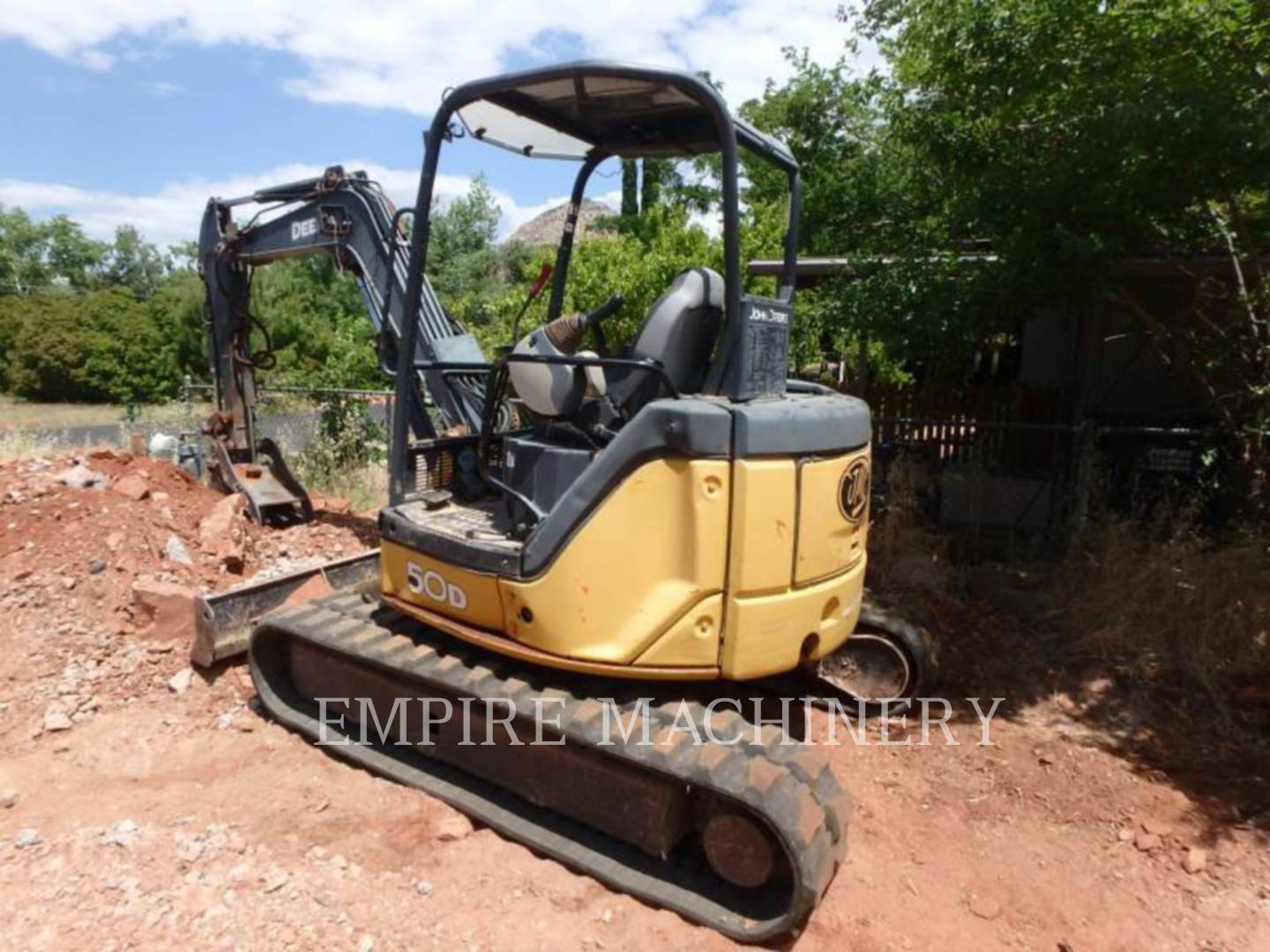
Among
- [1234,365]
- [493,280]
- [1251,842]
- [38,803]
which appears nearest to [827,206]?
[1234,365]

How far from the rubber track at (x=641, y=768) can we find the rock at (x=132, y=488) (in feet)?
9.66

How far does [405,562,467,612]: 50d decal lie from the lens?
11.5 feet

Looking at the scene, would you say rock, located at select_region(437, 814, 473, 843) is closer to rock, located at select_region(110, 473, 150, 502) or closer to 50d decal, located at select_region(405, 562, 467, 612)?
50d decal, located at select_region(405, 562, 467, 612)

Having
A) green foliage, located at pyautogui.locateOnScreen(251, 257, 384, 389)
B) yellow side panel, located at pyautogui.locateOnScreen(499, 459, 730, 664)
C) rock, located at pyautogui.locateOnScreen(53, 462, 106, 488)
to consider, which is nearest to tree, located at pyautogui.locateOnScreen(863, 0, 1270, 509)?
yellow side panel, located at pyautogui.locateOnScreen(499, 459, 730, 664)

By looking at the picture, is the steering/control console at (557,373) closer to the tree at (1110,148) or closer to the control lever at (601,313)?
the control lever at (601,313)

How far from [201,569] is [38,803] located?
2.24 m

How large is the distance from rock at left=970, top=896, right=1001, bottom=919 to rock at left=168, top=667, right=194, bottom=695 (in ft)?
12.9

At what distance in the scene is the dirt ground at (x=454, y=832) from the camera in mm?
2900

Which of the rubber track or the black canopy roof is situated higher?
the black canopy roof

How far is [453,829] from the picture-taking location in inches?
134

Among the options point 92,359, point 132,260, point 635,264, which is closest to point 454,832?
point 635,264

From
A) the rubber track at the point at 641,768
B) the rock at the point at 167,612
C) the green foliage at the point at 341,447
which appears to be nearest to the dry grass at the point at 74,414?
the green foliage at the point at 341,447

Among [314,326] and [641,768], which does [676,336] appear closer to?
[641,768]

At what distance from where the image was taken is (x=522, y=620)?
10.7 feet
